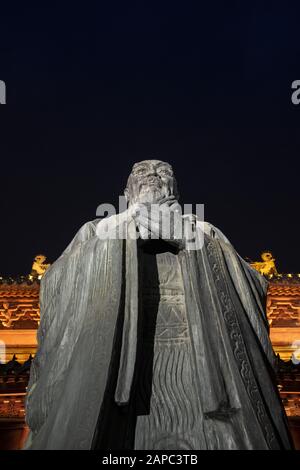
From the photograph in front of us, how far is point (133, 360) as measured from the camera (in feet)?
9.04

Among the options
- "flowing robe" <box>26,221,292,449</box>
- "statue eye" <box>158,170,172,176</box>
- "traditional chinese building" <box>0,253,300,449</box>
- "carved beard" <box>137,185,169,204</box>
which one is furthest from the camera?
"traditional chinese building" <box>0,253,300,449</box>

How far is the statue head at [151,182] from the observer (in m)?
3.91

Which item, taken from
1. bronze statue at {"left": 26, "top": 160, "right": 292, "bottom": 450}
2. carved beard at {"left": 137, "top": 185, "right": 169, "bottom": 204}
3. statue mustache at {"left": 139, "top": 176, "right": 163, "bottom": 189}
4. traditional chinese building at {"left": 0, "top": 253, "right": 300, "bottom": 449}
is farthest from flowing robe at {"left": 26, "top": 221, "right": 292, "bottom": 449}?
traditional chinese building at {"left": 0, "top": 253, "right": 300, "bottom": 449}

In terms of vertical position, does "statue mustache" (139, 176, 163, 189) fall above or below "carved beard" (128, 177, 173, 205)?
above

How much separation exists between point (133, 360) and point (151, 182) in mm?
1705

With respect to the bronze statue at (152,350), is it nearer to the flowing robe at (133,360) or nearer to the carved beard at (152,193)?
the flowing robe at (133,360)

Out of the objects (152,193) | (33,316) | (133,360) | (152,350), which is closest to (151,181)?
(152,193)

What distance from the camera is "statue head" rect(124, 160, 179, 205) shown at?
3906 millimetres

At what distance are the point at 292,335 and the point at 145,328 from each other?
10.8 m

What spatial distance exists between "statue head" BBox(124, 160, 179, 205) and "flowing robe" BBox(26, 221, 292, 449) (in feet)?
2.34

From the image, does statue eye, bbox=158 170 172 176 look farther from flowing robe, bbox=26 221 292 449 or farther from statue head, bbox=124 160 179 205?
flowing robe, bbox=26 221 292 449

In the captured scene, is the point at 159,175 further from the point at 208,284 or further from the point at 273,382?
the point at 273,382

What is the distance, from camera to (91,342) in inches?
109
